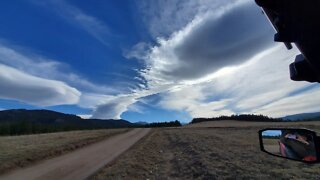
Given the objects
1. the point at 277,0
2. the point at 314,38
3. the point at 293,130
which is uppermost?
the point at 277,0

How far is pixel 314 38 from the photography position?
91.0 inches

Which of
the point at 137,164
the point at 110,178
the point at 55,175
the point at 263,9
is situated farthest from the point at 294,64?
the point at 137,164

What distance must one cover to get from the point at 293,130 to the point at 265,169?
1148 centimetres

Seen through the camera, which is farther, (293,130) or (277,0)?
(293,130)

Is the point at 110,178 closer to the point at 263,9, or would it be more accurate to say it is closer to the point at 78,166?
the point at 78,166


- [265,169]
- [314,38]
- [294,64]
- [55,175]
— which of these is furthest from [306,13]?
[55,175]

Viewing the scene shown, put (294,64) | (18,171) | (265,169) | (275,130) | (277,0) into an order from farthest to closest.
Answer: (18,171) < (265,169) < (275,130) < (294,64) < (277,0)

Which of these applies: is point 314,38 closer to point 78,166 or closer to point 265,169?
point 265,169

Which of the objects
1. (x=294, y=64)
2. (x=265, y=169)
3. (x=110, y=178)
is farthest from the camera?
(x=110, y=178)

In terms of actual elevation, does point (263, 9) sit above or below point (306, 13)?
above

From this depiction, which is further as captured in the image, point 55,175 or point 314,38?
point 55,175

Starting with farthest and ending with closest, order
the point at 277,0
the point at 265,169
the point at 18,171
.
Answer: the point at 18,171 → the point at 265,169 → the point at 277,0

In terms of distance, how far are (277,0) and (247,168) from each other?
1220 cm

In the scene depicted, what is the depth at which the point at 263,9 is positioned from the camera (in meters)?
2.70
